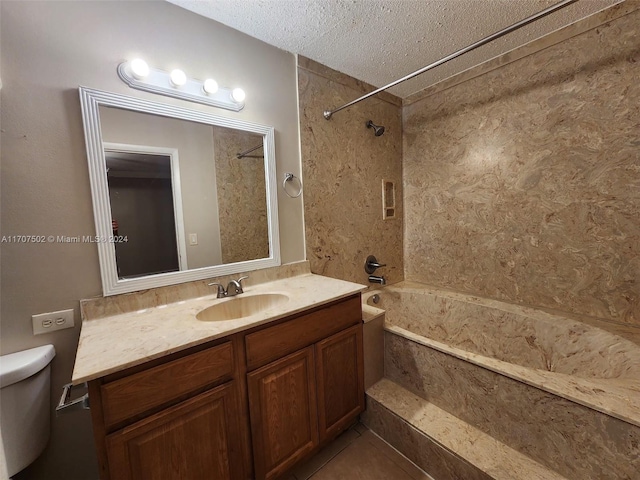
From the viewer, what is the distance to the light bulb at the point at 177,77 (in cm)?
132

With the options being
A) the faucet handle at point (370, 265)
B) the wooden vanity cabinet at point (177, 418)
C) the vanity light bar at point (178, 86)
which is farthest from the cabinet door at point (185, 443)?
the faucet handle at point (370, 265)

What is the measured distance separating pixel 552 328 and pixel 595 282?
400mm

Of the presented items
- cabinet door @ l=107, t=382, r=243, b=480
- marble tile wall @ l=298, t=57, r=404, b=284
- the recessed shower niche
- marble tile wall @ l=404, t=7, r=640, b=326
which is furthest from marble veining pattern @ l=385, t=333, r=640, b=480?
the recessed shower niche

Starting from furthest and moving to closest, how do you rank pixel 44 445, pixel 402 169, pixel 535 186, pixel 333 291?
pixel 402 169, pixel 535 186, pixel 333 291, pixel 44 445

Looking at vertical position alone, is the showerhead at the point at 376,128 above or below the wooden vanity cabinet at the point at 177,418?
above

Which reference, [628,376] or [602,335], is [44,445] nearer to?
[628,376]

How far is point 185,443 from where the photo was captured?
37.4 inches

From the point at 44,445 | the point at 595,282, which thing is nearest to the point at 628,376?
the point at 595,282

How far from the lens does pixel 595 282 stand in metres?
1.69

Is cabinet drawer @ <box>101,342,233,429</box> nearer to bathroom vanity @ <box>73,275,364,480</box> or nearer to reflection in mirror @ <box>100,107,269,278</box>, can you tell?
bathroom vanity @ <box>73,275,364,480</box>

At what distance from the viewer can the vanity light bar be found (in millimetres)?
1231

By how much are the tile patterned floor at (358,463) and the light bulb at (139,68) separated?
7.00 feet

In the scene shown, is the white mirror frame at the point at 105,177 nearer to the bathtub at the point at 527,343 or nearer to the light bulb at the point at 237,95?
the light bulb at the point at 237,95

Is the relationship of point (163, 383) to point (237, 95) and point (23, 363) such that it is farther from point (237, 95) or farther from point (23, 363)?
point (237, 95)
